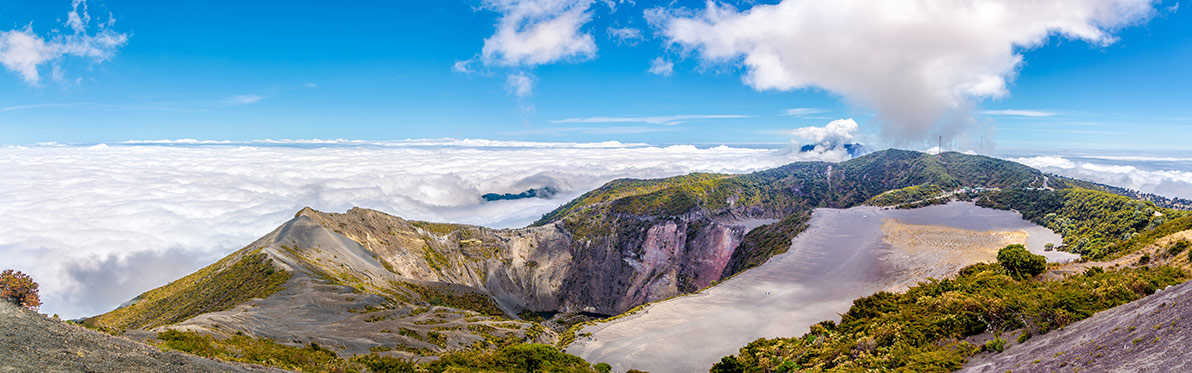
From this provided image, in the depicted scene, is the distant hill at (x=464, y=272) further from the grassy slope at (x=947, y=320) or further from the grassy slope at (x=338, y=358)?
the grassy slope at (x=947, y=320)

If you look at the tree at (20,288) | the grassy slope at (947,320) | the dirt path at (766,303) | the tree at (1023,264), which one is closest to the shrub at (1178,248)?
the grassy slope at (947,320)

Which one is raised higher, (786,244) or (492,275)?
(786,244)

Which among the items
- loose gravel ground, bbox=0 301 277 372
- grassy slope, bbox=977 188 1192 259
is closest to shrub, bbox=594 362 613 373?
loose gravel ground, bbox=0 301 277 372

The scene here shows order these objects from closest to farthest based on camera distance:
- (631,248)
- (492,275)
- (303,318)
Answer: (303,318)
(492,275)
(631,248)

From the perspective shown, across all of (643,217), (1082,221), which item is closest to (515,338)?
(1082,221)

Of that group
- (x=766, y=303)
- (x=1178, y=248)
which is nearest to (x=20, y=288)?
(x=766, y=303)

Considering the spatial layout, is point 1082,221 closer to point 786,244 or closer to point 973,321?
point 786,244
